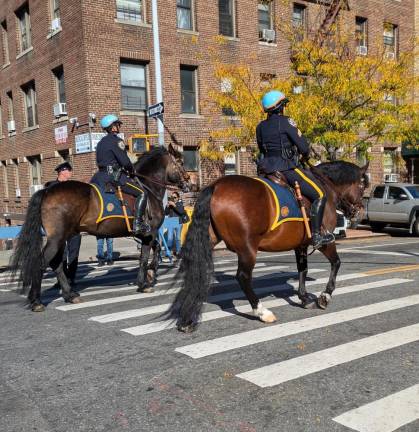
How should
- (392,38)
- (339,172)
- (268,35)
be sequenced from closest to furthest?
(339,172) < (268,35) < (392,38)

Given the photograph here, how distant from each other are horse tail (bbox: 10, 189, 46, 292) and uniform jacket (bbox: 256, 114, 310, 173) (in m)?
3.47

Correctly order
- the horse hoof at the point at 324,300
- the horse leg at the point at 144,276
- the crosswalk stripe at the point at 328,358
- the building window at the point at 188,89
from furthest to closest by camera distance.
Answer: the building window at the point at 188,89 < the horse leg at the point at 144,276 < the horse hoof at the point at 324,300 < the crosswalk stripe at the point at 328,358

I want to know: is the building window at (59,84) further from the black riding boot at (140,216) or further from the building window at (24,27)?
the black riding boot at (140,216)

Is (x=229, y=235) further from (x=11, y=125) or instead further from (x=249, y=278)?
(x=11, y=125)

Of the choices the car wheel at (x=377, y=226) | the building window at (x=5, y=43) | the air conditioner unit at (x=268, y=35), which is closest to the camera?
the car wheel at (x=377, y=226)

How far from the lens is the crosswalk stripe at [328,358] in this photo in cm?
425

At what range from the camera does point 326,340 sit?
17.3 ft

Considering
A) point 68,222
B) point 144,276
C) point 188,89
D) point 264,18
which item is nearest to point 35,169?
point 188,89

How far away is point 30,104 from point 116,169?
17019 mm

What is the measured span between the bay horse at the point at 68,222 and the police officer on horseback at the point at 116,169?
8.8 inches

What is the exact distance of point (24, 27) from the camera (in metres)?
22.1

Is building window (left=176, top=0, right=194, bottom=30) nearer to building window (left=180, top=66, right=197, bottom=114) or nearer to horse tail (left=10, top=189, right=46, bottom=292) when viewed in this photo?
building window (left=180, top=66, right=197, bottom=114)

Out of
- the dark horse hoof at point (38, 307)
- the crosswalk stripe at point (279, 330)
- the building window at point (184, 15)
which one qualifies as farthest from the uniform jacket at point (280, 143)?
the building window at point (184, 15)

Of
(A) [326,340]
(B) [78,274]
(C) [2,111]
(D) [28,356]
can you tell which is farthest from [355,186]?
(C) [2,111]
